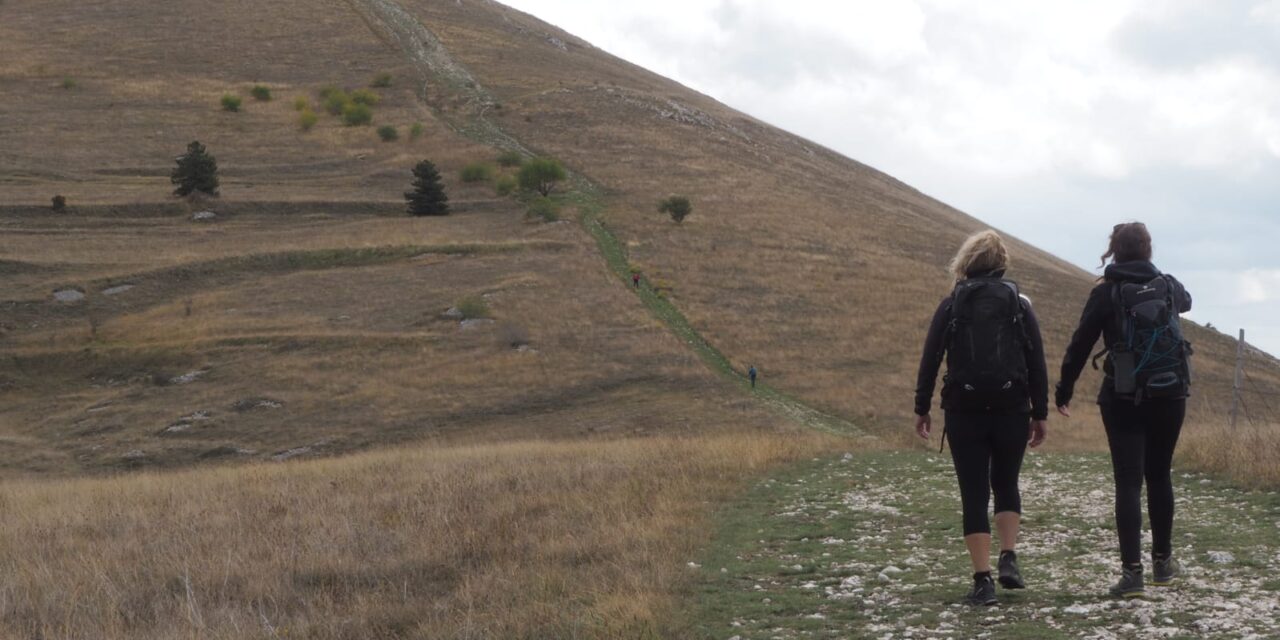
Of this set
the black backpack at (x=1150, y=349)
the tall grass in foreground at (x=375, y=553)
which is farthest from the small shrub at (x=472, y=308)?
the black backpack at (x=1150, y=349)

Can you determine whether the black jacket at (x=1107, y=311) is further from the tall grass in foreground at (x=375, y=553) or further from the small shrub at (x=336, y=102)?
the small shrub at (x=336, y=102)

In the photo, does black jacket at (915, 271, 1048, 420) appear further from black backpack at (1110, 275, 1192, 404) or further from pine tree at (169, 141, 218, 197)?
pine tree at (169, 141, 218, 197)

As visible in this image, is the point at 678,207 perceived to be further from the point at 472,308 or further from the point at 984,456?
the point at 984,456

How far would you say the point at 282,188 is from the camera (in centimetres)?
6309

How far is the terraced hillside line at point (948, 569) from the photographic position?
5738mm

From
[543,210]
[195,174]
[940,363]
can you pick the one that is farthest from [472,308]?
[940,363]

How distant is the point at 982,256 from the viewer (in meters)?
6.36

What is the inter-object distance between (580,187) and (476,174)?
21.1 feet

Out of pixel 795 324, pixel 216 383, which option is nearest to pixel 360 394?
pixel 216 383

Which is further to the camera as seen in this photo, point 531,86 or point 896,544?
point 531,86

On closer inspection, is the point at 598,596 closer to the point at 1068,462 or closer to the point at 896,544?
the point at 896,544

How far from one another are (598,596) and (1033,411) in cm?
282

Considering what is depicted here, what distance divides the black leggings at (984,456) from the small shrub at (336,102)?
78.5 metres

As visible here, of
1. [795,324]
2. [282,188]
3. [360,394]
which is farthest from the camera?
[282,188]
